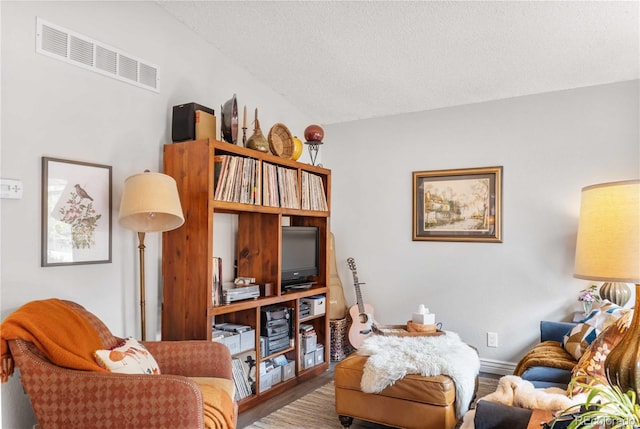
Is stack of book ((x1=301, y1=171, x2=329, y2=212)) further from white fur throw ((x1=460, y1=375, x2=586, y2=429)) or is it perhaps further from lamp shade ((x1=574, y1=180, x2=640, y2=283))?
lamp shade ((x1=574, y1=180, x2=640, y2=283))

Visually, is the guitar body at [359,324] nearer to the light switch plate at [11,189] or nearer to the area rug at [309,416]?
the area rug at [309,416]

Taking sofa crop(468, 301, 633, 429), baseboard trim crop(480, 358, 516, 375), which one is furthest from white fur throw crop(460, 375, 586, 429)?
baseboard trim crop(480, 358, 516, 375)

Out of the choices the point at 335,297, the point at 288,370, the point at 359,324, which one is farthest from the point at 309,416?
the point at 335,297

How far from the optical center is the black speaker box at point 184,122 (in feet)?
9.34

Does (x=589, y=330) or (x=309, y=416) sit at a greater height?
(x=589, y=330)

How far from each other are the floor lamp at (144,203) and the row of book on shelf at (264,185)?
366 millimetres

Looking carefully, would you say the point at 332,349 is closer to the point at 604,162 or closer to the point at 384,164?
the point at 384,164

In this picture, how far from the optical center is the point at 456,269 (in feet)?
13.0

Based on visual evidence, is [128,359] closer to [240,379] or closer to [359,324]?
[240,379]

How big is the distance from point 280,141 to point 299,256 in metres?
0.97

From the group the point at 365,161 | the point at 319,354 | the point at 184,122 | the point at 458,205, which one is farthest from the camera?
the point at 365,161

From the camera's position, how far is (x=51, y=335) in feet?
6.04

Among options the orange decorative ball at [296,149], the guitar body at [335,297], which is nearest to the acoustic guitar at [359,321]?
the guitar body at [335,297]

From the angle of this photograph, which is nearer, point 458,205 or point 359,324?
point 458,205
